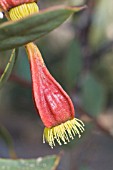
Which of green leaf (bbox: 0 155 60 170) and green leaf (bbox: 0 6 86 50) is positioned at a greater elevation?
green leaf (bbox: 0 6 86 50)

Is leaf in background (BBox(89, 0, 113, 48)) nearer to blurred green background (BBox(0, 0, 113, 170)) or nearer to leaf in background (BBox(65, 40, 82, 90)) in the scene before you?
blurred green background (BBox(0, 0, 113, 170))

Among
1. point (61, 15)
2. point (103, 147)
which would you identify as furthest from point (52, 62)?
point (61, 15)

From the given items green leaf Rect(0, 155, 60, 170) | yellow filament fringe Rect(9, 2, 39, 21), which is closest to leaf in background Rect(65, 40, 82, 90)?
green leaf Rect(0, 155, 60, 170)

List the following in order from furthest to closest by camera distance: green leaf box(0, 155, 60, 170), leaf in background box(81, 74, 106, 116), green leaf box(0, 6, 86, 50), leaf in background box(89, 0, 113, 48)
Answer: leaf in background box(89, 0, 113, 48) → leaf in background box(81, 74, 106, 116) → green leaf box(0, 155, 60, 170) → green leaf box(0, 6, 86, 50)

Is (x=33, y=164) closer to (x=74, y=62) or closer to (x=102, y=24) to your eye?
(x=74, y=62)

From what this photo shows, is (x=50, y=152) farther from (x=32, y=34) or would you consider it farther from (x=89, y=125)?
(x=32, y=34)

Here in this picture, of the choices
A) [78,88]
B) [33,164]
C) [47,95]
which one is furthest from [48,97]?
[78,88]

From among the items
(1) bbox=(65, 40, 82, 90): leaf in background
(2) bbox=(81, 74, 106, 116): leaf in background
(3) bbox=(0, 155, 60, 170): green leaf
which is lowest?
(2) bbox=(81, 74, 106, 116): leaf in background
